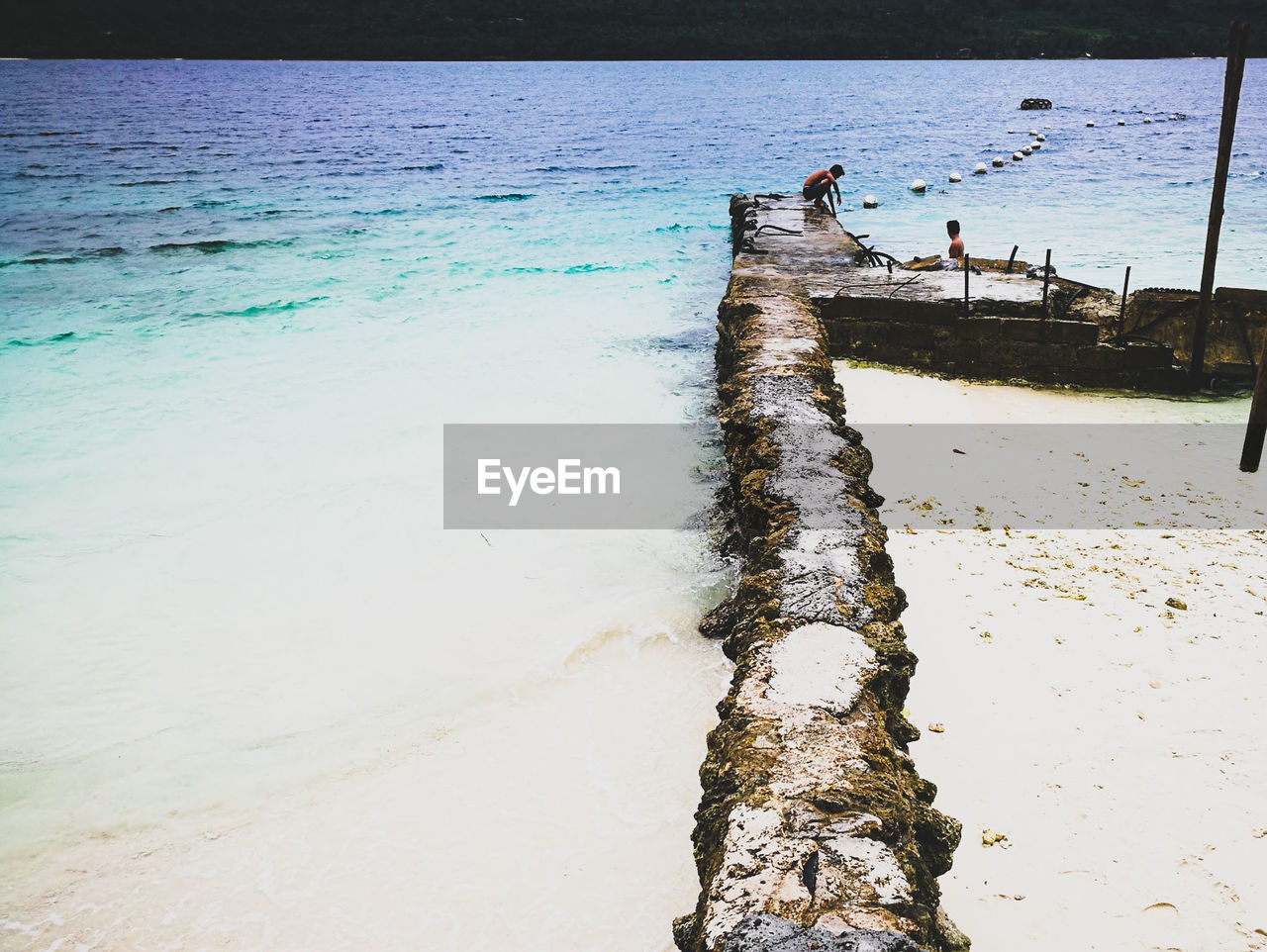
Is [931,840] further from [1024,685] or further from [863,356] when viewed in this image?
[863,356]

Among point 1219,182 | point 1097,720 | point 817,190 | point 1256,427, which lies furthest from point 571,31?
point 1097,720

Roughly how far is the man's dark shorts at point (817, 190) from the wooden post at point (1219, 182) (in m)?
8.58

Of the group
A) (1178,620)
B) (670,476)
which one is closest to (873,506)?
(1178,620)

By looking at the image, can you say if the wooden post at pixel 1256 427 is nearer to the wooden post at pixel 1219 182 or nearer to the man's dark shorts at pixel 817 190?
the wooden post at pixel 1219 182

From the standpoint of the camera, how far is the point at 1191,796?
12.3 feet

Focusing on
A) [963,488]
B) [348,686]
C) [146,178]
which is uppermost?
[146,178]

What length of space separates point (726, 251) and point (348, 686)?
1613 centimetres

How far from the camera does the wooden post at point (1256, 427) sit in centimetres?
627

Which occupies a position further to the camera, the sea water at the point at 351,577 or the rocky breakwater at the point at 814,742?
the sea water at the point at 351,577

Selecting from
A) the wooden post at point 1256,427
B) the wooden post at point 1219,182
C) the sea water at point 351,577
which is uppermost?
the wooden post at point 1219,182

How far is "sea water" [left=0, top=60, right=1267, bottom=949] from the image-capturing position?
390cm

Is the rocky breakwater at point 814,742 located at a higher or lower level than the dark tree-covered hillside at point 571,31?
lower

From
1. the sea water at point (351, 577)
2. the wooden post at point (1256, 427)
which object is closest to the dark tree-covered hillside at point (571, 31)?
the sea water at point (351, 577)

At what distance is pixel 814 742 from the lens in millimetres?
3242
